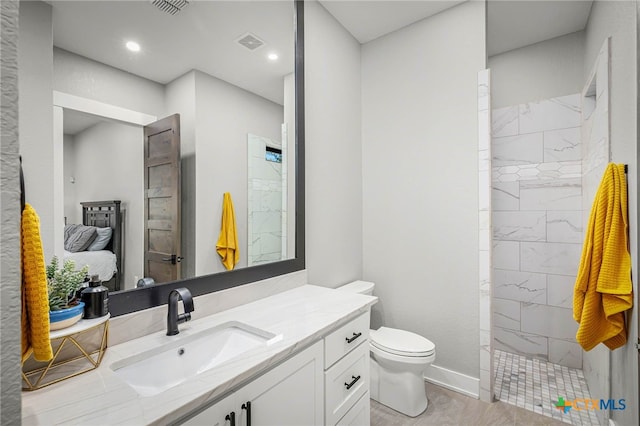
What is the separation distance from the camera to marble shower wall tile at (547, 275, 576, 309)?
246 centimetres

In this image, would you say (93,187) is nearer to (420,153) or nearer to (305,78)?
(305,78)

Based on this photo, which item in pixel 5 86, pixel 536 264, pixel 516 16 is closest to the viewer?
pixel 5 86

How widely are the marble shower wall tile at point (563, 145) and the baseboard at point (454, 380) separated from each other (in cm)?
190

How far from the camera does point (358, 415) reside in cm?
150

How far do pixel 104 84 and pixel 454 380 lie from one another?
2.63 meters

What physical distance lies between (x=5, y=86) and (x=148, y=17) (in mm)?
1065

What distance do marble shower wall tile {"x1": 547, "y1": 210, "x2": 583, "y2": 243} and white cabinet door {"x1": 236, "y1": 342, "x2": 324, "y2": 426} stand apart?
2.40 meters

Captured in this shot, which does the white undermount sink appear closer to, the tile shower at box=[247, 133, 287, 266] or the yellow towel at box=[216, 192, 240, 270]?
the yellow towel at box=[216, 192, 240, 270]

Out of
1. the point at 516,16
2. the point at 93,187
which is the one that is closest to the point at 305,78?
the point at 93,187

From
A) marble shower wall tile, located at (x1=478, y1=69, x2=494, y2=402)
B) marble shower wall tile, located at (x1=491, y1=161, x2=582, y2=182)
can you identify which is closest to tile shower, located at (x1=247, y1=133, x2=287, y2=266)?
marble shower wall tile, located at (x1=478, y1=69, x2=494, y2=402)

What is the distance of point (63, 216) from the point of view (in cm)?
99

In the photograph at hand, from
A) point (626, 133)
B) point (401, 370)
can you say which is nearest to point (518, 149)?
point (626, 133)

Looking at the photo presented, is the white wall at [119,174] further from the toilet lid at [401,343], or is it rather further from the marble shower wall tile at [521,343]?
the marble shower wall tile at [521,343]

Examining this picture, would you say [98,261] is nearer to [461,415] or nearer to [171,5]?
[171,5]
